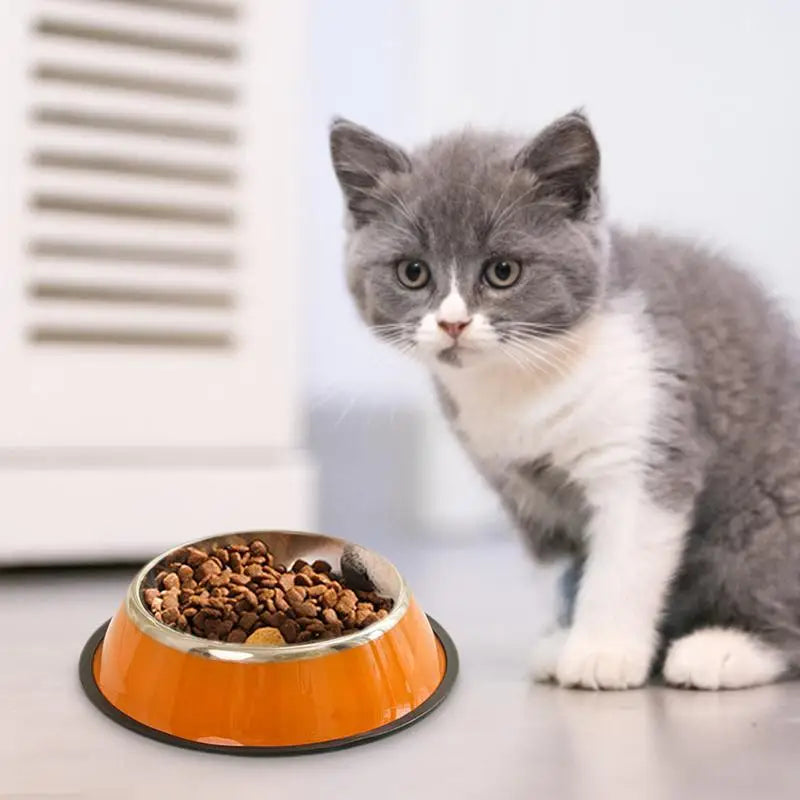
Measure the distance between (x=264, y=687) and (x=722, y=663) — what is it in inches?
15.0

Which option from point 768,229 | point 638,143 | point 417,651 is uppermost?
point 638,143

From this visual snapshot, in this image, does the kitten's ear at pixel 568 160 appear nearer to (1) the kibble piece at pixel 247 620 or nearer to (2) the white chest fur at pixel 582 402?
Answer: (2) the white chest fur at pixel 582 402

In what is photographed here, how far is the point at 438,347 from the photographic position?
2.52 ft

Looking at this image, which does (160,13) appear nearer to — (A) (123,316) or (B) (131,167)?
(B) (131,167)

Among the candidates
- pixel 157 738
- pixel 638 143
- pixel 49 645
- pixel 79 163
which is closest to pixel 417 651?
pixel 157 738

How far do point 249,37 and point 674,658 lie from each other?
798 millimetres

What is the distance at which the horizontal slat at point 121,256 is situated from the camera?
1.04 meters

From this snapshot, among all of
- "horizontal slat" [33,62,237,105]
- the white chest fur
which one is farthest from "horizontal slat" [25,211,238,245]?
the white chest fur

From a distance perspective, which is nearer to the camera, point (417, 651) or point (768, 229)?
point (417, 651)

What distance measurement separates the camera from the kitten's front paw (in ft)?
2.45

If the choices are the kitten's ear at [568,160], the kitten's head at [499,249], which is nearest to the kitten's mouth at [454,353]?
the kitten's head at [499,249]

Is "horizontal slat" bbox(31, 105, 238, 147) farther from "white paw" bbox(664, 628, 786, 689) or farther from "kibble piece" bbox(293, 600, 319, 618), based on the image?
"white paw" bbox(664, 628, 786, 689)

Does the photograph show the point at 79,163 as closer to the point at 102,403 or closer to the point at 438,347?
the point at 102,403

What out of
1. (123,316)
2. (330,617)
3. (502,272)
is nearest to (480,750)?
(330,617)
